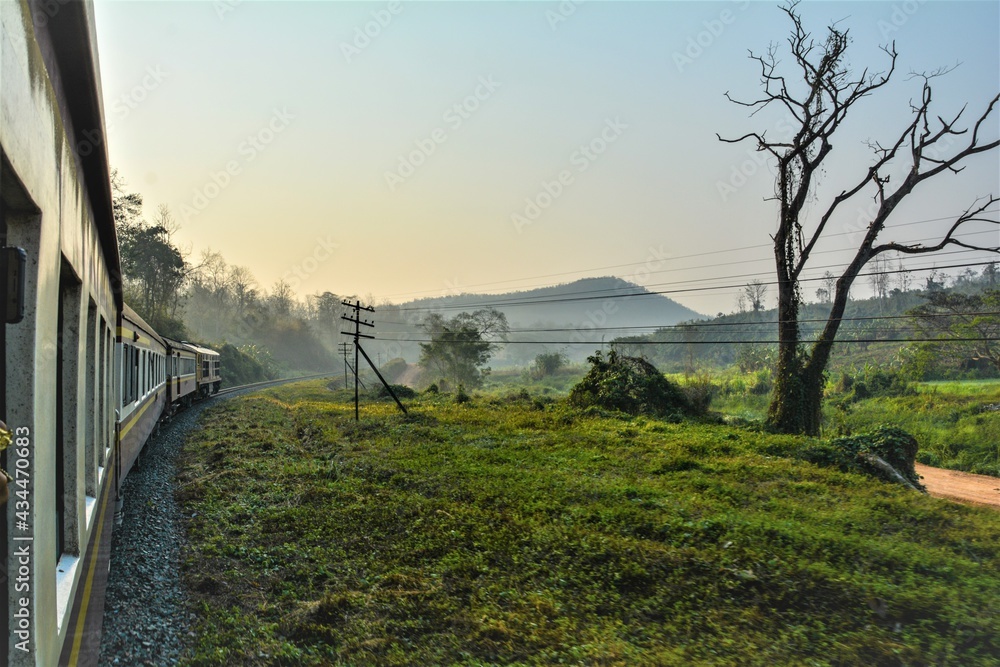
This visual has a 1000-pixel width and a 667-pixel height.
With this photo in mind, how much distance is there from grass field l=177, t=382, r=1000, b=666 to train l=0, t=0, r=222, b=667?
7.70ft

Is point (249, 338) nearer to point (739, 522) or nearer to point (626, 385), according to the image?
point (626, 385)

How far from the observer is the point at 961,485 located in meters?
15.6

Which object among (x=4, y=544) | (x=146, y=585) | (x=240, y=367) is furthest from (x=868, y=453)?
(x=240, y=367)

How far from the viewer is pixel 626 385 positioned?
20719mm

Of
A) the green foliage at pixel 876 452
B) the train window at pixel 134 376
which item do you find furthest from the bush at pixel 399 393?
the train window at pixel 134 376

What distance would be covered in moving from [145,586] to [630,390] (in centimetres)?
1700

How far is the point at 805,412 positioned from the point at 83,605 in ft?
61.0

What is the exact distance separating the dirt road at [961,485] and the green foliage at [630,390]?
7090mm

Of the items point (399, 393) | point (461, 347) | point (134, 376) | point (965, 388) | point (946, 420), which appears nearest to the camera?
point (134, 376)

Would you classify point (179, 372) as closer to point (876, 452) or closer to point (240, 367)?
point (876, 452)

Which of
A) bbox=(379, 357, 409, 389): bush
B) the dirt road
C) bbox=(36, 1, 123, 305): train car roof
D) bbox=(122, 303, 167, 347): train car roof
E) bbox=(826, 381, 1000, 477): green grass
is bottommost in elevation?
the dirt road

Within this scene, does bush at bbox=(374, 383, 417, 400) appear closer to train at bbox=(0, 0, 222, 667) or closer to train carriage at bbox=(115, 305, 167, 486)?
train carriage at bbox=(115, 305, 167, 486)

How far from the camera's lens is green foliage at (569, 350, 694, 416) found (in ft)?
66.1

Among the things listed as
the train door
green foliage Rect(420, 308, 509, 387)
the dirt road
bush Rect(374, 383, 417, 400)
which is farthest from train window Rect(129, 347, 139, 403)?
green foliage Rect(420, 308, 509, 387)
